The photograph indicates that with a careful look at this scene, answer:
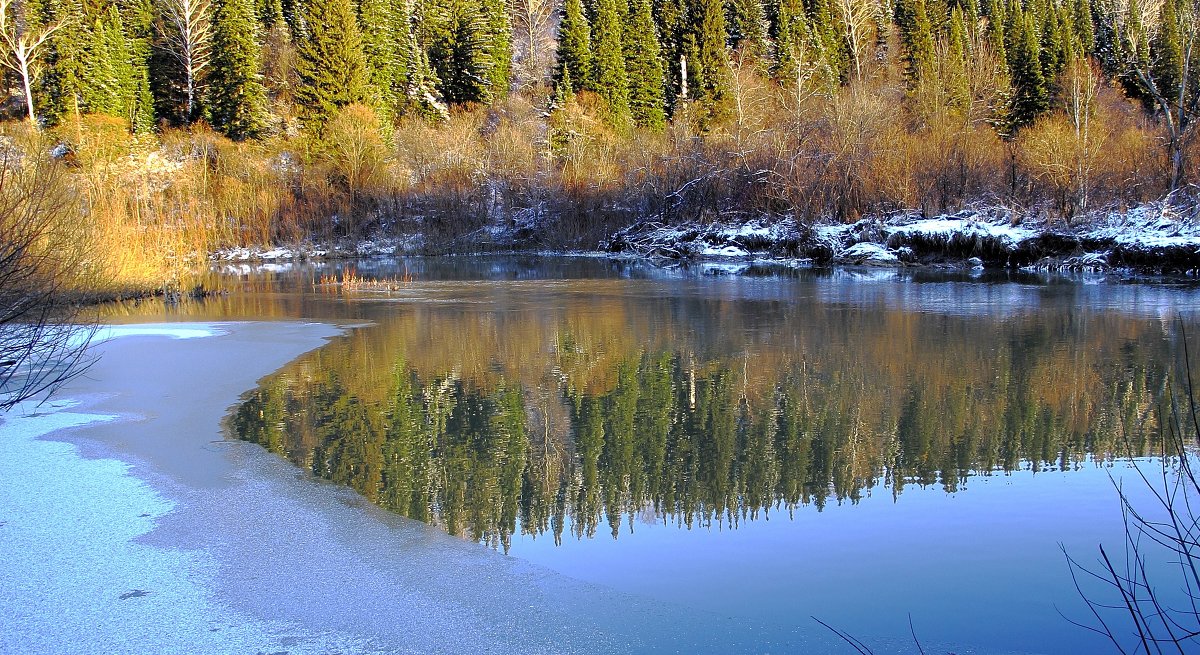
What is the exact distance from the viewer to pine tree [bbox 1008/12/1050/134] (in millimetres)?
52812

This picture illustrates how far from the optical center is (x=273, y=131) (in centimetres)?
5122

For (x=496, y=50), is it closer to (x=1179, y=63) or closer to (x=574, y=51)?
(x=574, y=51)

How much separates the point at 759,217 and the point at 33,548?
3175 cm

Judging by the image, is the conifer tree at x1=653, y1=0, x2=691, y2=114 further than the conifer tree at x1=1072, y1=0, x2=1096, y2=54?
No

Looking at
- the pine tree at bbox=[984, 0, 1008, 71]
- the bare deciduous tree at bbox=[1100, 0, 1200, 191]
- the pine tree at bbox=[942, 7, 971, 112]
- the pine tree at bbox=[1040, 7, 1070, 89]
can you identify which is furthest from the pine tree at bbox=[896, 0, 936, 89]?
the bare deciduous tree at bbox=[1100, 0, 1200, 191]

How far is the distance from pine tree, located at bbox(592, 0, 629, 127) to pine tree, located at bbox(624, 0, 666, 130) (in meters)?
1.42

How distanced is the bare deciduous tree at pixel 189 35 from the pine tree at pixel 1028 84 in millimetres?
48111

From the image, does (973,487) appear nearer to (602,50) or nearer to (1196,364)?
(1196,364)

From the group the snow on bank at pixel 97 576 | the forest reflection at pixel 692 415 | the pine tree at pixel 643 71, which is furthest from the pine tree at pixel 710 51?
the snow on bank at pixel 97 576

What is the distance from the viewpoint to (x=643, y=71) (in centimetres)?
5675

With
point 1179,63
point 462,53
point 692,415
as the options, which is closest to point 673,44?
point 462,53

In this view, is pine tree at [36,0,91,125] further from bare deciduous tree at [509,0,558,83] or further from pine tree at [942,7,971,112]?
pine tree at [942,7,971,112]

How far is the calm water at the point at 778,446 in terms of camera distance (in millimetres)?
4742

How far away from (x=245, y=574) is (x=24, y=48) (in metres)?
51.5
